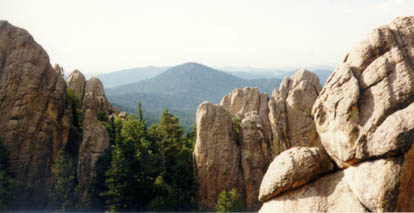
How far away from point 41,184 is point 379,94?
26.9 metres

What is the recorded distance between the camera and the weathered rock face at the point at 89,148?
2838 centimetres

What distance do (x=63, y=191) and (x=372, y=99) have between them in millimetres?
22784

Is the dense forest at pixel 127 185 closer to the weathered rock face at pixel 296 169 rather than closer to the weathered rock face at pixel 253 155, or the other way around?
the weathered rock face at pixel 253 155

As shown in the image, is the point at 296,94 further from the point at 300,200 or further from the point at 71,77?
the point at 71,77

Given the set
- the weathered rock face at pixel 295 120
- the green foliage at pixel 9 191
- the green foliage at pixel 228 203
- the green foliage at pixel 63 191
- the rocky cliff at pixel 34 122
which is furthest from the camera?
the weathered rock face at pixel 295 120

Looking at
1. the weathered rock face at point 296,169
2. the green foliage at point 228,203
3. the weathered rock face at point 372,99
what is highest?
the weathered rock face at point 372,99

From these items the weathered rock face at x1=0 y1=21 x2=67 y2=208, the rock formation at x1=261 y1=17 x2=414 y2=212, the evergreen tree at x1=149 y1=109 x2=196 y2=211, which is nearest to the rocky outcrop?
the weathered rock face at x1=0 y1=21 x2=67 y2=208

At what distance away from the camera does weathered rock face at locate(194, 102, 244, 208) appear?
27.3 meters

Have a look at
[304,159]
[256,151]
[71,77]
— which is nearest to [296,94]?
[256,151]

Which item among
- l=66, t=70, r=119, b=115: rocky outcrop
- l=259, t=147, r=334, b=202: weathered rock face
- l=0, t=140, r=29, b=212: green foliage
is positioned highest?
l=66, t=70, r=119, b=115: rocky outcrop

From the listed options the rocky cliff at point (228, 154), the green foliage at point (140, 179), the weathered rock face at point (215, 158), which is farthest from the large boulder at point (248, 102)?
the green foliage at point (140, 179)

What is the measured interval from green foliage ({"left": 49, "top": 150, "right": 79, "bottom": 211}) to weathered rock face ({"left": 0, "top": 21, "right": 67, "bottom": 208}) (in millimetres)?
2768

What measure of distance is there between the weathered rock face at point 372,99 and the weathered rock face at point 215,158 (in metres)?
14.0

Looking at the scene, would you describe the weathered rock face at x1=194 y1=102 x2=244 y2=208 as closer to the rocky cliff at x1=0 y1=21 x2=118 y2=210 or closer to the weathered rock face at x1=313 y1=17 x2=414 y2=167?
the rocky cliff at x1=0 y1=21 x2=118 y2=210
